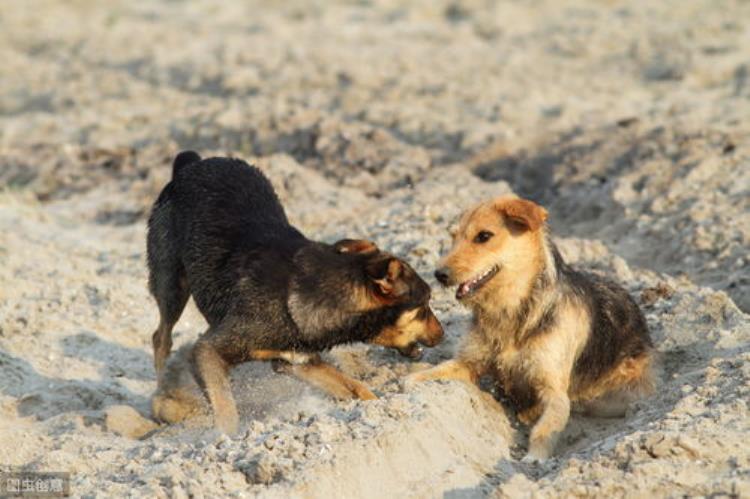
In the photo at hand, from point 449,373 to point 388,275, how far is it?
903mm

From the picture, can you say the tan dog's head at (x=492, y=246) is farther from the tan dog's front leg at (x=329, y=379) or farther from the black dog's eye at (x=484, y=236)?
the tan dog's front leg at (x=329, y=379)

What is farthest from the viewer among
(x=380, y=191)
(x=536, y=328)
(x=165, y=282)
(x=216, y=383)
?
(x=380, y=191)

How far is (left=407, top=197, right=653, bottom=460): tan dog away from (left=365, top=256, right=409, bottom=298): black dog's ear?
31 cm

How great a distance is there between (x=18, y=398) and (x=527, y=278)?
12.3ft

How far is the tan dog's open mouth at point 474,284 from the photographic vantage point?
7328 millimetres

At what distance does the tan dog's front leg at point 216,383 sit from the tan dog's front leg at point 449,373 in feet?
3.83

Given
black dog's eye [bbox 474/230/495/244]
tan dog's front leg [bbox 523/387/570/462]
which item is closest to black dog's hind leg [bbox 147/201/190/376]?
black dog's eye [bbox 474/230/495/244]

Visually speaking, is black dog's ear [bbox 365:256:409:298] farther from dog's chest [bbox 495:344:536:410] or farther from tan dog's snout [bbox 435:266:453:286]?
Answer: dog's chest [bbox 495:344:536:410]

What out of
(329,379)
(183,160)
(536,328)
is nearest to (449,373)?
(536,328)

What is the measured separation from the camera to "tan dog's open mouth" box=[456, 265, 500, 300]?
7.33 m

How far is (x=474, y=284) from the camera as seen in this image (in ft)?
24.1

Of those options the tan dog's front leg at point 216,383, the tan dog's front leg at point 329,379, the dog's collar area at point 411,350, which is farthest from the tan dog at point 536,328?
the tan dog's front leg at point 216,383

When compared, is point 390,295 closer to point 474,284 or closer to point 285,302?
point 474,284

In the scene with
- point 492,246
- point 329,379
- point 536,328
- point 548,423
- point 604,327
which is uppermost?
point 492,246
